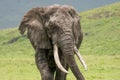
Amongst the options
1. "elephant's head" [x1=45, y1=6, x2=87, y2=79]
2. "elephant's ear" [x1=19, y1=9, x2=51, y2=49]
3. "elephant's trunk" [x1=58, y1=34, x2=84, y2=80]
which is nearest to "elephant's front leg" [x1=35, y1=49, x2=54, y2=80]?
"elephant's ear" [x1=19, y1=9, x2=51, y2=49]

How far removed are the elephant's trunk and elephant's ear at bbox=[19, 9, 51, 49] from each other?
1.04 meters

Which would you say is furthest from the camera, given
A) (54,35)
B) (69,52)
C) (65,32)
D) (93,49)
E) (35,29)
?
(93,49)

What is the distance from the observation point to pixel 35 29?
13938 millimetres

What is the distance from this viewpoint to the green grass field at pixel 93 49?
27.2 m

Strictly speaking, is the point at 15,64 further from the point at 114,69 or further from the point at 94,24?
the point at 94,24

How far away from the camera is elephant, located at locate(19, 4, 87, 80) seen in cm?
1261

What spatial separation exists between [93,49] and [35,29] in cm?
3093

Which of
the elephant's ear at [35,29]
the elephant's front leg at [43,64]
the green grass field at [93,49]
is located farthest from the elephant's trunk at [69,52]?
the green grass field at [93,49]

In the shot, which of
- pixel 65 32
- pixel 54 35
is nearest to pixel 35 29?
pixel 54 35

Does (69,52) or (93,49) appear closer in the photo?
(69,52)

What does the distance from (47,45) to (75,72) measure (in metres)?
1.73

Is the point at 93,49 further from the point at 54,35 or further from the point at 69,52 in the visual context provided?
the point at 69,52

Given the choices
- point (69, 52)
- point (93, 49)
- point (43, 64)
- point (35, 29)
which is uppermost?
point (69, 52)

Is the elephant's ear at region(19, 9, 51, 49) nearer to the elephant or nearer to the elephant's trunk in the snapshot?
the elephant
